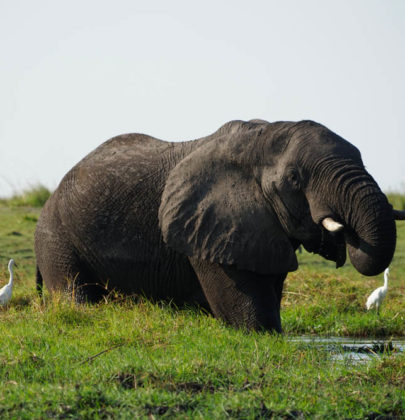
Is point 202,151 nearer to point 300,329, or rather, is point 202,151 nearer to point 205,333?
point 205,333

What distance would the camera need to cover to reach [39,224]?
868 cm

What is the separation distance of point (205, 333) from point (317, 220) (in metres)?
1.38

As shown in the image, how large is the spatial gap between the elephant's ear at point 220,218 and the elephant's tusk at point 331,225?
0.71 meters

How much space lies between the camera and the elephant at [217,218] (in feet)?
21.1

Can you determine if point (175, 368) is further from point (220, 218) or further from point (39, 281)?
point (39, 281)

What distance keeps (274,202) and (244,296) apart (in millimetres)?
798

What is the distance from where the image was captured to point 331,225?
6.26m

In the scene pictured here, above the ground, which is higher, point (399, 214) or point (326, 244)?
point (399, 214)

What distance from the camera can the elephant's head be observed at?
6.26m

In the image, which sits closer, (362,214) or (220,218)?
(362,214)

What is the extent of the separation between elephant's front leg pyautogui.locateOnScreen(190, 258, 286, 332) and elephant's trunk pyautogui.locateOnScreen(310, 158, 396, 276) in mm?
975

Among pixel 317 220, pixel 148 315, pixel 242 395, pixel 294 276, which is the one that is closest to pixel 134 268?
pixel 148 315

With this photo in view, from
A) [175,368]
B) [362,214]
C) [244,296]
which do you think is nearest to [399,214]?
[362,214]

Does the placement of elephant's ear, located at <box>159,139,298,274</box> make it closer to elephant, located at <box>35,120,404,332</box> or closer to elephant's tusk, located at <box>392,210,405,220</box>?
elephant, located at <box>35,120,404,332</box>
